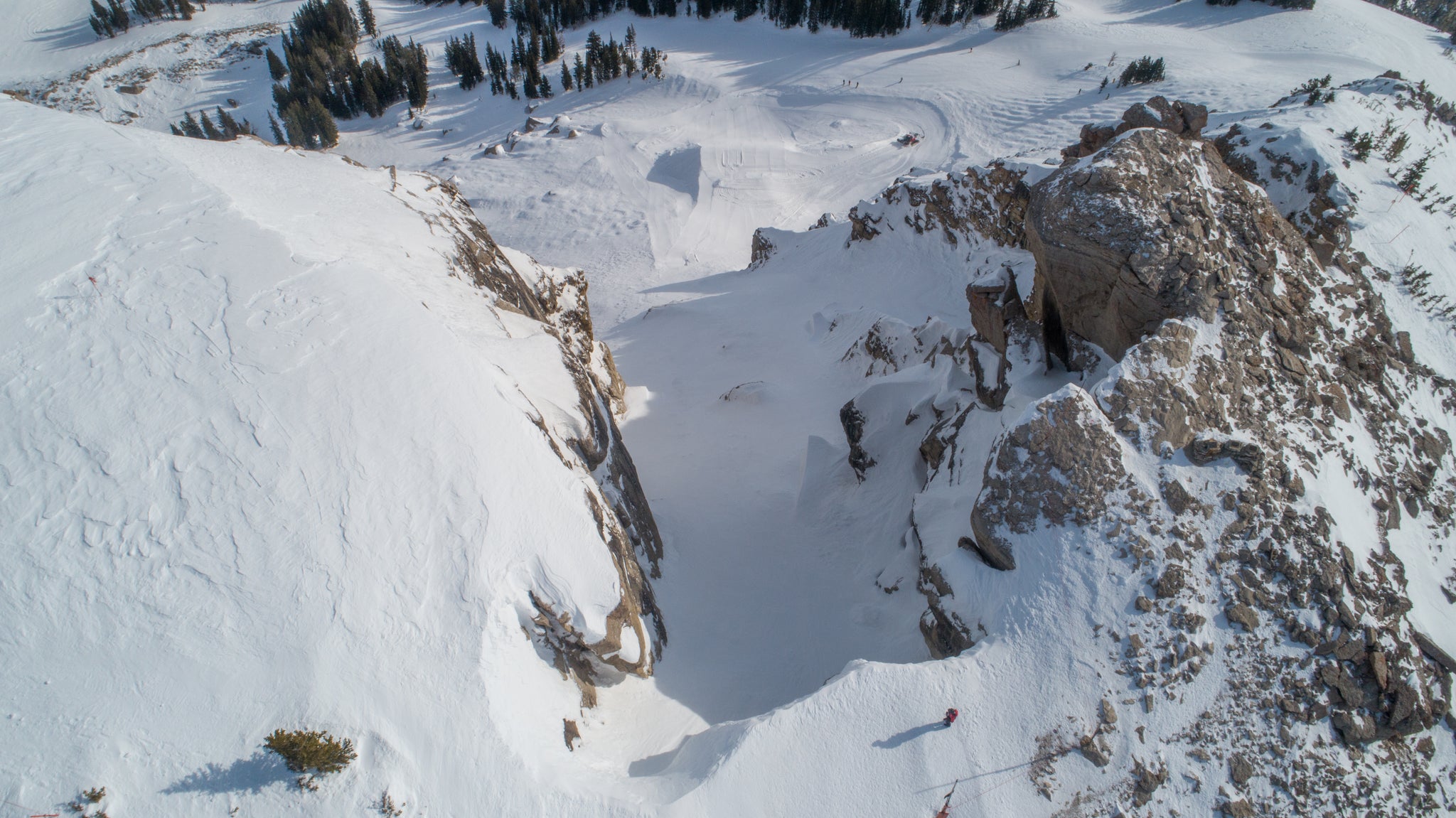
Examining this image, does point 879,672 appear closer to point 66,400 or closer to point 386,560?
point 386,560

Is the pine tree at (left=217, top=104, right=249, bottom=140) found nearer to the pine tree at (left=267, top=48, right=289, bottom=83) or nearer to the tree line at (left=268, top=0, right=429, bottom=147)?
the tree line at (left=268, top=0, right=429, bottom=147)

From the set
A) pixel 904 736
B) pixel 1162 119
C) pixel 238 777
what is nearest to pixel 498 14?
pixel 1162 119

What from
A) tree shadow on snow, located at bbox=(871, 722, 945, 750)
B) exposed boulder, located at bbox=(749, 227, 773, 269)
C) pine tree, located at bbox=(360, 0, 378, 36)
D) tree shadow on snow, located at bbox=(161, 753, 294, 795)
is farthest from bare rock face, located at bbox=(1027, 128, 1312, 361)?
pine tree, located at bbox=(360, 0, 378, 36)

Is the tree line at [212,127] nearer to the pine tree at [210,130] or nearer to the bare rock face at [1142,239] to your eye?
the pine tree at [210,130]

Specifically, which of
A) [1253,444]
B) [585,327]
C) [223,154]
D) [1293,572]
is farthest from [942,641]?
[223,154]

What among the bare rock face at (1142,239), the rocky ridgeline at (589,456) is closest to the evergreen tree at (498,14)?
the rocky ridgeline at (589,456)

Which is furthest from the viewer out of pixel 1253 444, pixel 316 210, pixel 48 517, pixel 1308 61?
pixel 1308 61
